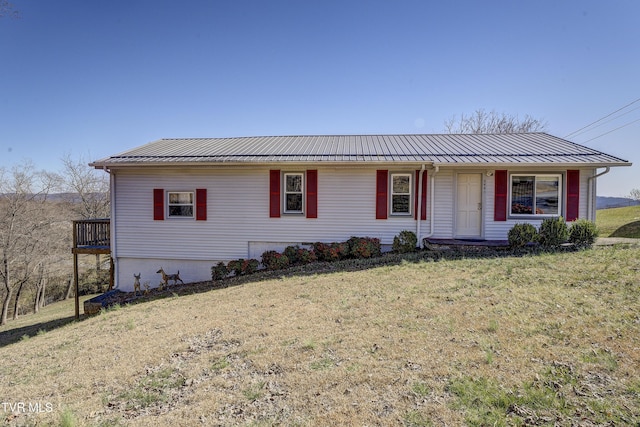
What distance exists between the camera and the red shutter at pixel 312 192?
9.71m

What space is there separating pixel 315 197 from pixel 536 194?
7.00 meters

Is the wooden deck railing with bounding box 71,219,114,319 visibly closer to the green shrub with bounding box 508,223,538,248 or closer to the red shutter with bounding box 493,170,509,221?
the green shrub with bounding box 508,223,538,248

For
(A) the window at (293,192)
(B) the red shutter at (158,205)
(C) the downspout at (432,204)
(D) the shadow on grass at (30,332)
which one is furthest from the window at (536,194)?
(D) the shadow on grass at (30,332)

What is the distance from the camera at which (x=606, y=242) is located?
28.5 feet

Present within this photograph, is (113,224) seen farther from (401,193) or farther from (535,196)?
(535,196)

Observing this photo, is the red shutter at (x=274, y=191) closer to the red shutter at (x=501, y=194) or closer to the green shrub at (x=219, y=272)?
the green shrub at (x=219, y=272)

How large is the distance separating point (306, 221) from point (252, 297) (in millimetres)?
3804

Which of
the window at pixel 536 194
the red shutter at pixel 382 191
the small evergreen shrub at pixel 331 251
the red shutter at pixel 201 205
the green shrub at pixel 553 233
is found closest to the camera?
the green shrub at pixel 553 233

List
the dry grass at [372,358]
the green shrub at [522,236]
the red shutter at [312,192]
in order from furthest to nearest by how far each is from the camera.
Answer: the red shutter at [312,192] < the green shrub at [522,236] < the dry grass at [372,358]

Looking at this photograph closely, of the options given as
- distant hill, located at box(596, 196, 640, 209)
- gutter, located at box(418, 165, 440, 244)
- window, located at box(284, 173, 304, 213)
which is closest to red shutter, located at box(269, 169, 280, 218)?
window, located at box(284, 173, 304, 213)

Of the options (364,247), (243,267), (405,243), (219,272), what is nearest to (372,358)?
(364,247)

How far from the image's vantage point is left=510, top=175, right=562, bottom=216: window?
9469 millimetres

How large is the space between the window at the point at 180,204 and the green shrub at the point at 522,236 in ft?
32.5

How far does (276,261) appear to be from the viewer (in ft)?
29.9
